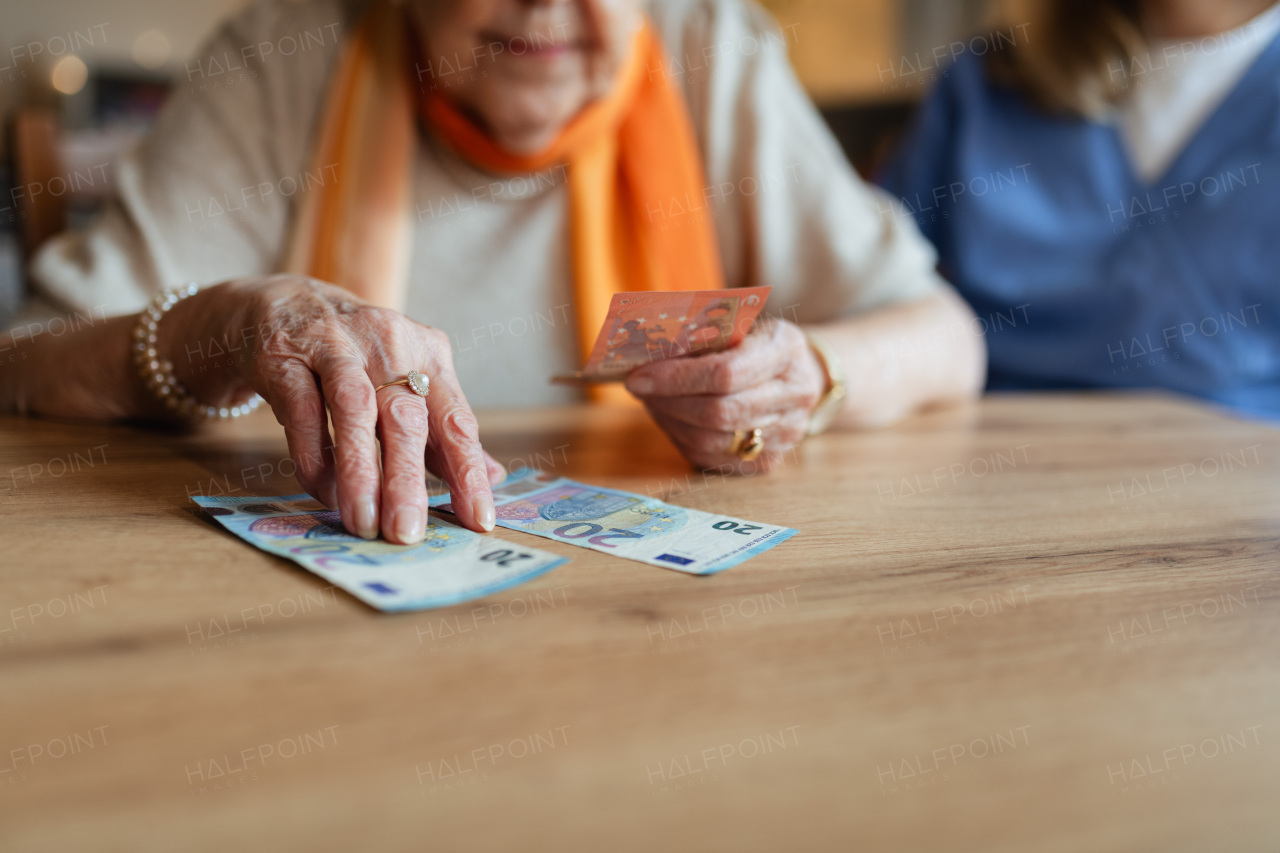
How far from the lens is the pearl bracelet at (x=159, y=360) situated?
0.90 metres

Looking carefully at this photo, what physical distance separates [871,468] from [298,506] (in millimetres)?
594

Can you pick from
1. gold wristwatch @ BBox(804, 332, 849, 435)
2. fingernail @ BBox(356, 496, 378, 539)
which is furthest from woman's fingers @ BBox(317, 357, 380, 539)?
gold wristwatch @ BBox(804, 332, 849, 435)

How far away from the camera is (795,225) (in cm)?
137

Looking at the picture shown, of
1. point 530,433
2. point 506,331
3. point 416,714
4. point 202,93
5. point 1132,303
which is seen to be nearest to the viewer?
point 416,714

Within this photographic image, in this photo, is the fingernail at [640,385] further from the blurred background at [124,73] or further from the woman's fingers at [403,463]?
the blurred background at [124,73]

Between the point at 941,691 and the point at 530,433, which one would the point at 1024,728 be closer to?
the point at 941,691

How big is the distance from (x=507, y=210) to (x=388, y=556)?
0.85 m

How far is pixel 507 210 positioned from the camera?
4.33 ft

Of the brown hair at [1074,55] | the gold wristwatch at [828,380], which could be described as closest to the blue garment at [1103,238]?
the brown hair at [1074,55]

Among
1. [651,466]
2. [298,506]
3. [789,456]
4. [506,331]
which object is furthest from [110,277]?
[789,456]

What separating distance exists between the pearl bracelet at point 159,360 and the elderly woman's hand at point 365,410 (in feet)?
0.60

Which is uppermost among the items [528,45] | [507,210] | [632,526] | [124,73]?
[124,73]

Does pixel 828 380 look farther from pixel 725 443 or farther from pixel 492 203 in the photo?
pixel 492 203

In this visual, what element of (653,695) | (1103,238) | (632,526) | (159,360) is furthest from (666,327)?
(1103,238)
